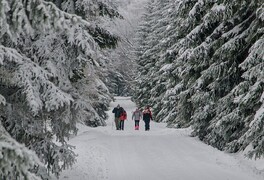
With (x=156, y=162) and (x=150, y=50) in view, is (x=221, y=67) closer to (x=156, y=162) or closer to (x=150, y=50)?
(x=156, y=162)

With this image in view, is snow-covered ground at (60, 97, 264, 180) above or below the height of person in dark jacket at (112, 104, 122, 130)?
below

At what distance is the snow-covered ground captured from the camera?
43.9 ft

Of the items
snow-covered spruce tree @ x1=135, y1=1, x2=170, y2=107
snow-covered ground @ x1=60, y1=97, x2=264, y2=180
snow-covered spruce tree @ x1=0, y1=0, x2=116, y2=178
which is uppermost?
snow-covered spruce tree @ x1=135, y1=1, x2=170, y2=107

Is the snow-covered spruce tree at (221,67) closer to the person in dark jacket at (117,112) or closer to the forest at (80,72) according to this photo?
the forest at (80,72)

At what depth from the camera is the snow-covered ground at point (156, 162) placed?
13.4m

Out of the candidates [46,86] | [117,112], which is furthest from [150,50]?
[46,86]

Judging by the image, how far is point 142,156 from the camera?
16.8 meters

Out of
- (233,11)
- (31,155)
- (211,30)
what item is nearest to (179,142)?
(211,30)

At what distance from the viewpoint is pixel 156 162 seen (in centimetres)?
1557

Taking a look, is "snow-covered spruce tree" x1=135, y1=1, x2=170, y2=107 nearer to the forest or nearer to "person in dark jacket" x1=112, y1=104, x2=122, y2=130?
"person in dark jacket" x1=112, y1=104, x2=122, y2=130

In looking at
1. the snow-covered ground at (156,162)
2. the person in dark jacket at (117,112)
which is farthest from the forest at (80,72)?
the person in dark jacket at (117,112)

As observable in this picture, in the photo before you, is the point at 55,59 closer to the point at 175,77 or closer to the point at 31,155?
the point at 31,155

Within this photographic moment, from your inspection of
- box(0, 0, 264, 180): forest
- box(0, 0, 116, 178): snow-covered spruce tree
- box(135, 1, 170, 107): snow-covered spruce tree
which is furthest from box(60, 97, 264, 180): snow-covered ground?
box(135, 1, 170, 107): snow-covered spruce tree

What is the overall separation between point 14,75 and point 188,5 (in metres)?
11.9
